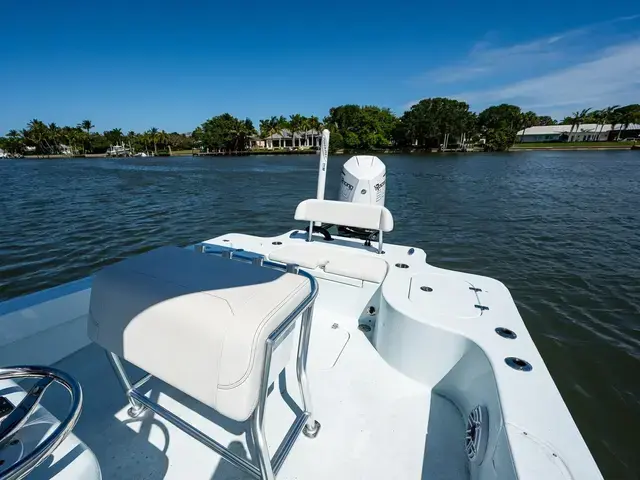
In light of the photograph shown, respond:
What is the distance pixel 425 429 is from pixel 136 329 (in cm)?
151

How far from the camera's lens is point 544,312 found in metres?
4.09

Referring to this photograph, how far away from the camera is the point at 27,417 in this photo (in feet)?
2.45

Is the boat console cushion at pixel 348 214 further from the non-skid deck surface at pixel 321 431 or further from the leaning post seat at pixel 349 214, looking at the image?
the non-skid deck surface at pixel 321 431

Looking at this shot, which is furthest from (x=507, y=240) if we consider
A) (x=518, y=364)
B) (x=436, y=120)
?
(x=436, y=120)

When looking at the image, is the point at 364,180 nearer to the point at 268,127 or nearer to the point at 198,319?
the point at 198,319

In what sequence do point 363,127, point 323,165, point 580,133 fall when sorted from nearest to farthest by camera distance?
1. point 323,165
2. point 363,127
3. point 580,133

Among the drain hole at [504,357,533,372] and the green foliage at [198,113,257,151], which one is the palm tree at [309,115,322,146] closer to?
the green foliage at [198,113,257,151]

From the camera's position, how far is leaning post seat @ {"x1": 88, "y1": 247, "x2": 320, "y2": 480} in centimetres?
91

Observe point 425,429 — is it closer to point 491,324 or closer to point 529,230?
point 491,324

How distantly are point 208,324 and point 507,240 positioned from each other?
766 centimetres

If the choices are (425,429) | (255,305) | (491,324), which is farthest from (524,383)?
(255,305)

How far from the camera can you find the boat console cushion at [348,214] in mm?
2672

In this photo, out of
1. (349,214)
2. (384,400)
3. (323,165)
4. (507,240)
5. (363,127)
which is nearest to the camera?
(384,400)

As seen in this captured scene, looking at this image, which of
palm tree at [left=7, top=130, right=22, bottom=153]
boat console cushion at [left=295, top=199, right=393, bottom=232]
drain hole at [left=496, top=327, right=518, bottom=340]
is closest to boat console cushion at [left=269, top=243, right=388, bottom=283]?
boat console cushion at [left=295, top=199, right=393, bottom=232]
